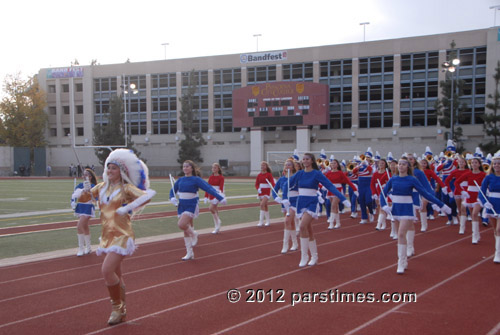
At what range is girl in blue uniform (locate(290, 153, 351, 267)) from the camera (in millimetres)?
9016

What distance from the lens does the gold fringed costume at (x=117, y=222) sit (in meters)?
5.81

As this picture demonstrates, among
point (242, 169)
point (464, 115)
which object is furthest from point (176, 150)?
point (464, 115)

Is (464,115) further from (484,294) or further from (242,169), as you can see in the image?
(484,294)

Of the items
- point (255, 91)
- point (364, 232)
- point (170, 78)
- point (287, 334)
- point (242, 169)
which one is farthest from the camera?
point (170, 78)

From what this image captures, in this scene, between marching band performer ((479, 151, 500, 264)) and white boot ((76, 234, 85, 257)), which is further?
white boot ((76, 234, 85, 257))

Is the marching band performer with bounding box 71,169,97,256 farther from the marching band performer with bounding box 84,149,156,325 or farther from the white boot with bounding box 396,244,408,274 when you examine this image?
the white boot with bounding box 396,244,408,274

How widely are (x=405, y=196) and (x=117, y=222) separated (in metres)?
5.42

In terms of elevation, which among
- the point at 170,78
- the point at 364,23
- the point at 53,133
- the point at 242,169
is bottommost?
the point at 242,169

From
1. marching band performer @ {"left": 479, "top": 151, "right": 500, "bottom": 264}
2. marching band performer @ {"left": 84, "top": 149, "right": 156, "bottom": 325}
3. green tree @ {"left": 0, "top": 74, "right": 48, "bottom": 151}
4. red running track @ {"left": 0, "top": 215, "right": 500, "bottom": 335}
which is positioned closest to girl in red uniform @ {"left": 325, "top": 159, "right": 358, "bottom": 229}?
red running track @ {"left": 0, "top": 215, "right": 500, "bottom": 335}

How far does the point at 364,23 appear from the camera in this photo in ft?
181

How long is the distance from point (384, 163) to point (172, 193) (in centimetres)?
643

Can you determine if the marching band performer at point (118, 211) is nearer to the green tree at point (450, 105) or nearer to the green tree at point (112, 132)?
the green tree at point (450, 105)

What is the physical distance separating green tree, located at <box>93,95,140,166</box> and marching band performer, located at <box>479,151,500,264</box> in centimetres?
5345

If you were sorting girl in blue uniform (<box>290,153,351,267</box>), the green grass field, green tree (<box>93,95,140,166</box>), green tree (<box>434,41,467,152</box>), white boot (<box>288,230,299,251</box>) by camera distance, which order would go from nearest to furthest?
girl in blue uniform (<box>290,153,351,267</box>), white boot (<box>288,230,299,251</box>), the green grass field, green tree (<box>434,41,467,152</box>), green tree (<box>93,95,140,166</box>)
